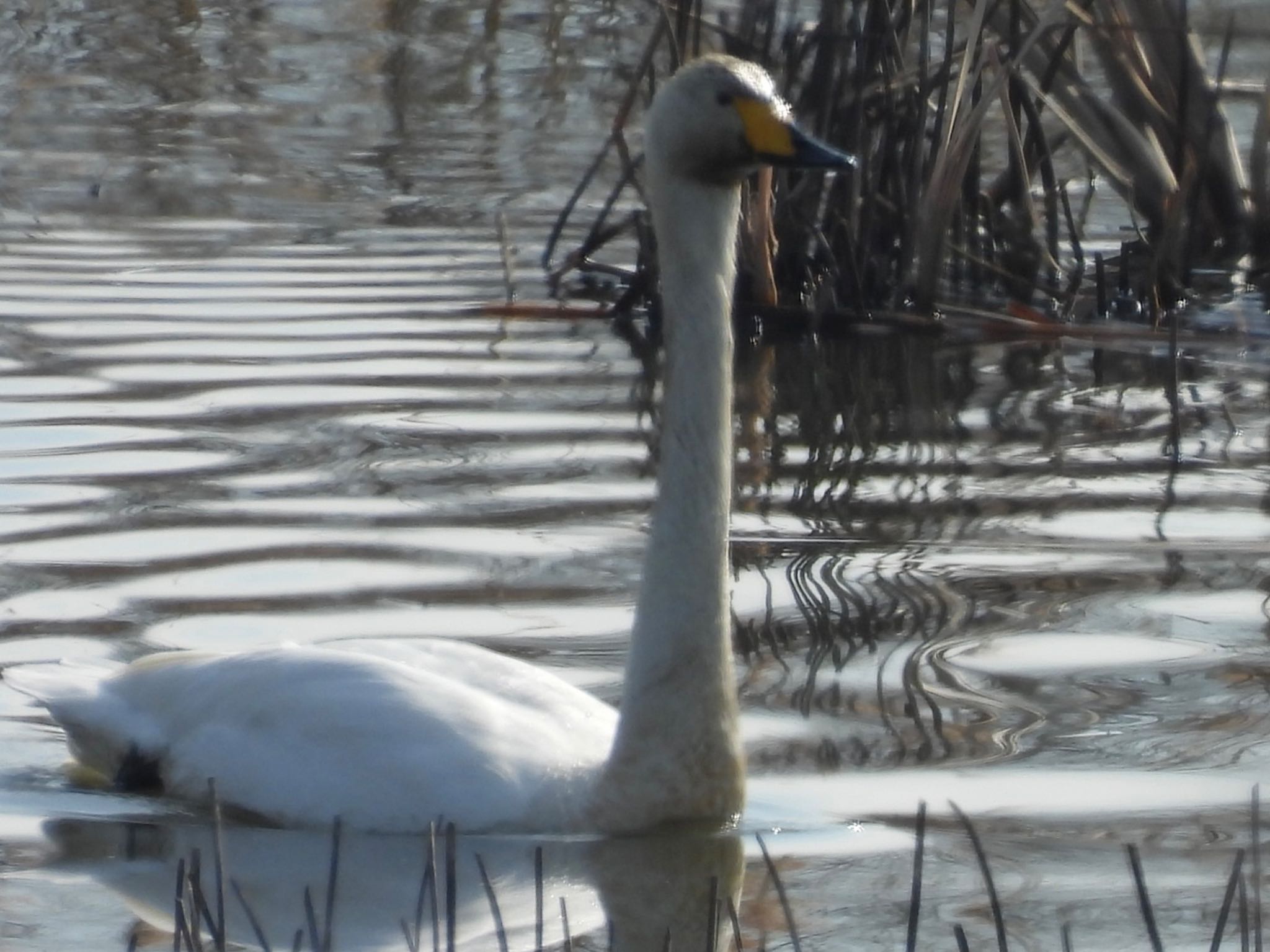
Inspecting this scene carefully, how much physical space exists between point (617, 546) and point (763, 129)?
2046mm

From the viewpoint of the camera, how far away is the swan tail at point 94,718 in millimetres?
5043

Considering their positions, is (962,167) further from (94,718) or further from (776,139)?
(94,718)

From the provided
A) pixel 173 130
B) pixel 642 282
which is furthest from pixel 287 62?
pixel 642 282

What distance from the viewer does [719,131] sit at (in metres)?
4.61

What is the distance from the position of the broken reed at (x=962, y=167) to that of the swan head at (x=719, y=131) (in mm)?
3720

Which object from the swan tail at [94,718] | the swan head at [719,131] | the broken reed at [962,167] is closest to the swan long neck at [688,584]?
the swan head at [719,131]

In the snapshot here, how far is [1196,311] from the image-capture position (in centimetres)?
1001

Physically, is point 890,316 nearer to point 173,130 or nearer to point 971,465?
point 971,465

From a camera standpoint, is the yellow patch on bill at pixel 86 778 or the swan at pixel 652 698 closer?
the swan at pixel 652 698

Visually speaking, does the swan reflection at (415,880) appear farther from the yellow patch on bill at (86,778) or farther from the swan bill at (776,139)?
the swan bill at (776,139)

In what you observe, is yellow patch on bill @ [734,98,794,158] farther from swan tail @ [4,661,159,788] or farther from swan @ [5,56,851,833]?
swan tail @ [4,661,159,788]

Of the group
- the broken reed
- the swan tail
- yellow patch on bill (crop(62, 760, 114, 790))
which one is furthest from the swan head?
the broken reed

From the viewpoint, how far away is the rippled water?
4512 millimetres

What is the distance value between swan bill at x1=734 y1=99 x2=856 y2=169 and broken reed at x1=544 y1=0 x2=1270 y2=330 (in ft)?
12.2
